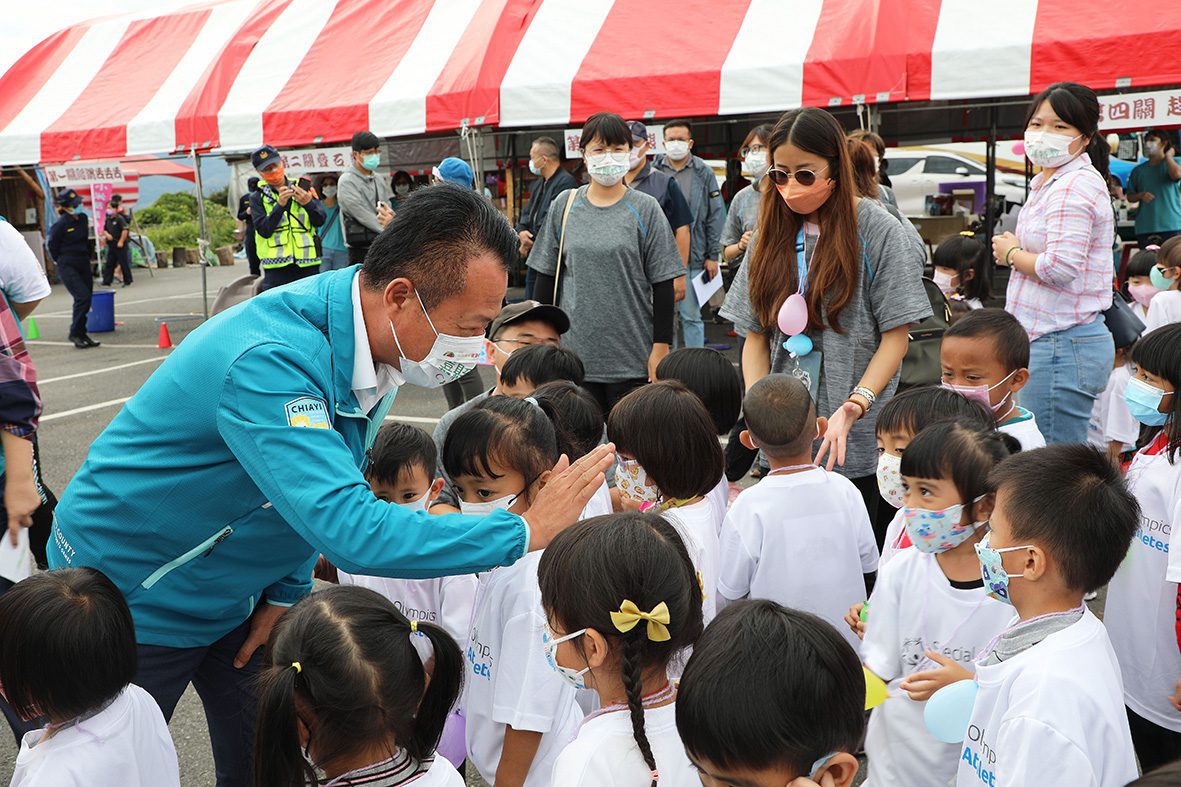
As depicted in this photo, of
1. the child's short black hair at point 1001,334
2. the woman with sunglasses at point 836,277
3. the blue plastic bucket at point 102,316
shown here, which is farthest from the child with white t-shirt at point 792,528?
the blue plastic bucket at point 102,316

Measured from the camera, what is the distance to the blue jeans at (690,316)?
24.6ft

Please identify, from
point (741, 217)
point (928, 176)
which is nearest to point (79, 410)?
point (741, 217)

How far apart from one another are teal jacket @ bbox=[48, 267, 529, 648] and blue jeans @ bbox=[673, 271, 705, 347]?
540 centimetres

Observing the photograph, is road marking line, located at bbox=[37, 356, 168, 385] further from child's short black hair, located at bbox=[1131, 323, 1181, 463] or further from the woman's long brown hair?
child's short black hair, located at bbox=[1131, 323, 1181, 463]

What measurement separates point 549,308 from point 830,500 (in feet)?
5.58

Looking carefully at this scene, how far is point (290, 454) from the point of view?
184 cm

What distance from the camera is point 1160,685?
2.54 meters

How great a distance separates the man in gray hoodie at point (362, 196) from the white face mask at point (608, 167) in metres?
4.36

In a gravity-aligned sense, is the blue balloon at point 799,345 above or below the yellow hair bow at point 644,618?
above

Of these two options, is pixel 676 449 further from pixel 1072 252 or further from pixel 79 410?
pixel 79 410

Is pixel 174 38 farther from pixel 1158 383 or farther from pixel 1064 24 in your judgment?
pixel 1158 383

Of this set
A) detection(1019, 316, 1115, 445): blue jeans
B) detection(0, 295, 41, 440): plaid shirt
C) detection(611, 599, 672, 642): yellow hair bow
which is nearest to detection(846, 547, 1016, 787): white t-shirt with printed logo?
detection(611, 599, 672, 642): yellow hair bow

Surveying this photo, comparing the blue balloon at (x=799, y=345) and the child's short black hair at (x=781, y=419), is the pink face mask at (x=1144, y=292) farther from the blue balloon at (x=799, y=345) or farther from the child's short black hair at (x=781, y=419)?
the child's short black hair at (x=781, y=419)

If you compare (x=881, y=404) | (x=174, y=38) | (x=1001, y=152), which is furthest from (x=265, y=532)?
(x=1001, y=152)
